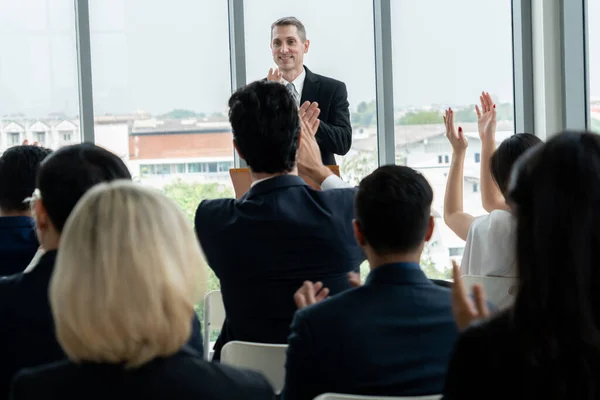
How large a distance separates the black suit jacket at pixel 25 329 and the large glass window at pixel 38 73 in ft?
12.1

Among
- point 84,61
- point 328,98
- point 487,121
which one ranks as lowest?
point 487,121

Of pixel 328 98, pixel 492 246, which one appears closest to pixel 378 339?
pixel 492 246

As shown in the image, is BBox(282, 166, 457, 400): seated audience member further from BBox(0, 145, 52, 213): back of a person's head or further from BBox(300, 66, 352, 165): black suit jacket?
BBox(300, 66, 352, 165): black suit jacket

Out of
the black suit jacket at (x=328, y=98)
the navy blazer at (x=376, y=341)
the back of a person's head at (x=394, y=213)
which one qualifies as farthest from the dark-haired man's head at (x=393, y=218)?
the black suit jacket at (x=328, y=98)

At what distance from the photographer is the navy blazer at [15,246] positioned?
9.38ft

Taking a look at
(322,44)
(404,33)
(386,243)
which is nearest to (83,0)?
(322,44)

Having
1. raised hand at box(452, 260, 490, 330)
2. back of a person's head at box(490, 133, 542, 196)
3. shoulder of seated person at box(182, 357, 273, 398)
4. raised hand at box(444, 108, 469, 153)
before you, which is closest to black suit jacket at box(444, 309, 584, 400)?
raised hand at box(452, 260, 490, 330)

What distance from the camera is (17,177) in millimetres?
3043

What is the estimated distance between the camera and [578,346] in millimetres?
1279

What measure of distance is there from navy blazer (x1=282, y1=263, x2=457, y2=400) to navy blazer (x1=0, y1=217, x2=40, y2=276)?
4.20ft

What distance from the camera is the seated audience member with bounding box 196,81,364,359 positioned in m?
2.65

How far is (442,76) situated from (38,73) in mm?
2833

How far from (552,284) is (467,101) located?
16.4 ft

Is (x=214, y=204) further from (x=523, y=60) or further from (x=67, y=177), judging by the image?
(x=523, y=60)
